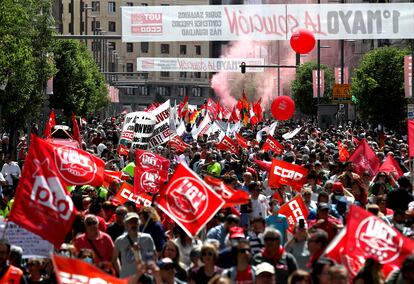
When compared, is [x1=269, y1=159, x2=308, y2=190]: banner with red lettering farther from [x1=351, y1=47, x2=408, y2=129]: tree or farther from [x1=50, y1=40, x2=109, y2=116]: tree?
[x1=50, y1=40, x2=109, y2=116]: tree

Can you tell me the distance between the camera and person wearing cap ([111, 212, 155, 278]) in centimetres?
1235

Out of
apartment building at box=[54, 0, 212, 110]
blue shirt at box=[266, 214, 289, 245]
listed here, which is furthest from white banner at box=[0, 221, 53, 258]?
apartment building at box=[54, 0, 212, 110]

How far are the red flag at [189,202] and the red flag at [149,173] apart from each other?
594 centimetres

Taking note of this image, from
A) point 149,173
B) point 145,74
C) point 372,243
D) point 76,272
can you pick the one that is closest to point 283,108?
point 149,173

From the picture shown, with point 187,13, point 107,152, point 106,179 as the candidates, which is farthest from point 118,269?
point 187,13

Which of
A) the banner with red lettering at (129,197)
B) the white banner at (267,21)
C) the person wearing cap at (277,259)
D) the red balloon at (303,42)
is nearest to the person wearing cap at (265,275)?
the person wearing cap at (277,259)

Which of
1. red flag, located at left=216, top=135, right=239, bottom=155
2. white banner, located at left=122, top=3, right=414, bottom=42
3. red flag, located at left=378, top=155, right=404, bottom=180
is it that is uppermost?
white banner, located at left=122, top=3, right=414, bottom=42

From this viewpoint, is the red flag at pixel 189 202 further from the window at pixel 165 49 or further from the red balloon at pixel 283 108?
the window at pixel 165 49

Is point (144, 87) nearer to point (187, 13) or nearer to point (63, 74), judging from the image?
point (63, 74)

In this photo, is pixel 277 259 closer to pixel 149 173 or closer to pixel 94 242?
pixel 94 242

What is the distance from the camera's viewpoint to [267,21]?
41.8 metres

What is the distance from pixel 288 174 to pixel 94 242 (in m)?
7.34

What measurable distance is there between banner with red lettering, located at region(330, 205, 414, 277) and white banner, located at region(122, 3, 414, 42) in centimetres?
3067

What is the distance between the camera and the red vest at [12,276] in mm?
11070
